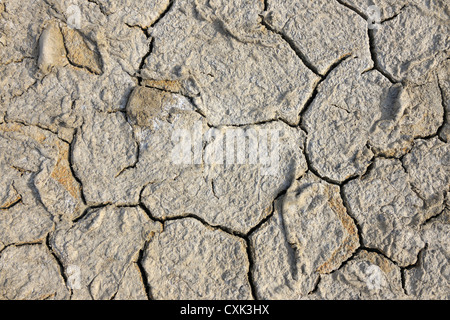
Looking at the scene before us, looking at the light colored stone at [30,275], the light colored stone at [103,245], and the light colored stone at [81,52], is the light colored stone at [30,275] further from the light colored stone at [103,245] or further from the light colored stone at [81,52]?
the light colored stone at [81,52]

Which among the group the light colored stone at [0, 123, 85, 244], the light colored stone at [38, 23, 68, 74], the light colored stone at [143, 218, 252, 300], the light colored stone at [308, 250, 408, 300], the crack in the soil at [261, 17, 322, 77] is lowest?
the light colored stone at [308, 250, 408, 300]

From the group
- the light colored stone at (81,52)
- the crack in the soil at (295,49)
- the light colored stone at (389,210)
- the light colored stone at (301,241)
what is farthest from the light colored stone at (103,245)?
the crack in the soil at (295,49)

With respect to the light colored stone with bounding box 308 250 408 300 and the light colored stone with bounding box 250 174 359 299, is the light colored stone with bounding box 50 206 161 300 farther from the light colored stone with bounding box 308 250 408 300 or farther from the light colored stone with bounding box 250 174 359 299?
the light colored stone with bounding box 308 250 408 300

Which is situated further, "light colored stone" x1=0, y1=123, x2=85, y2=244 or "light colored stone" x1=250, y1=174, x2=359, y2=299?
"light colored stone" x1=0, y1=123, x2=85, y2=244

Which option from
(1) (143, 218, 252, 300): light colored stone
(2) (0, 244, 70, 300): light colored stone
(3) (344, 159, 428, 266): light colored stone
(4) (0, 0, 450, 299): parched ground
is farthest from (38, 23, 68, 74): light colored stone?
(3) (344, 159, 428, 266): light colored stone

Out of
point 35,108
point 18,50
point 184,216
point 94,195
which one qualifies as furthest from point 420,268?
point 18,50
